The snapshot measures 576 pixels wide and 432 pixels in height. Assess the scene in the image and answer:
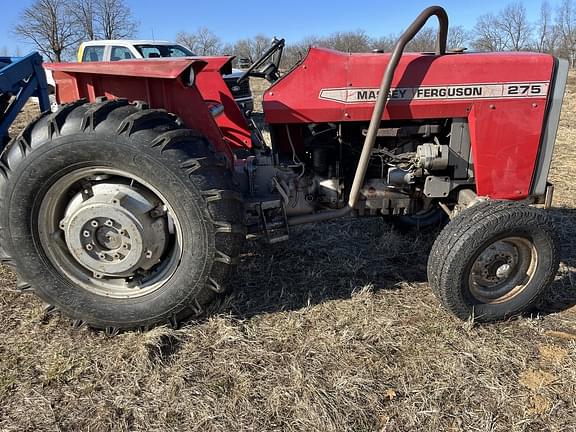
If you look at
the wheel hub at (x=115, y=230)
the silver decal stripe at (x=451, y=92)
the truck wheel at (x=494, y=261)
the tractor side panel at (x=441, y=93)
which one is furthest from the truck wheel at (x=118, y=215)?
the truck wheel at (x=494, y=261)

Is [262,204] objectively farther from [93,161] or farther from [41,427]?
[41,427]

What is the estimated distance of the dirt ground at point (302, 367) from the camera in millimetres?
2023

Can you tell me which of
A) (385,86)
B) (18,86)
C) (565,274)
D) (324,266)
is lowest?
Answer: (565,274)

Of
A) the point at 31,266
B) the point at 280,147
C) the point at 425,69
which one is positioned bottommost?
the point at 31,266

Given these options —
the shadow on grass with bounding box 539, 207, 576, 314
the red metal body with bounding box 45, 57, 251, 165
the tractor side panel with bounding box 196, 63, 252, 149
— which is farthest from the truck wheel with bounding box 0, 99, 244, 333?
the shadow on grass with bounding box 539, 207, 576, 314

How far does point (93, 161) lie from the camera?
2285 millimetres

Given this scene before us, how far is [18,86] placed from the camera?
3.64 m

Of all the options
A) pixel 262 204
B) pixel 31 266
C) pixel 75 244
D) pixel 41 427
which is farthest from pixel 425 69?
pixel 41 427

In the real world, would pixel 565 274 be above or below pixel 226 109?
below

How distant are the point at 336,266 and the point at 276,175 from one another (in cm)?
87

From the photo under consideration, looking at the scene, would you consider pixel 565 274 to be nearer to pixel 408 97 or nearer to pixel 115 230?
pixel 408 97

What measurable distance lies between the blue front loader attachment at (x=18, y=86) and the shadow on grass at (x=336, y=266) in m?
1.97

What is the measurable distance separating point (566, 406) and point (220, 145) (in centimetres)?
211

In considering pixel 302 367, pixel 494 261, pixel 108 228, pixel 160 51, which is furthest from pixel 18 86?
pixel 160 51
